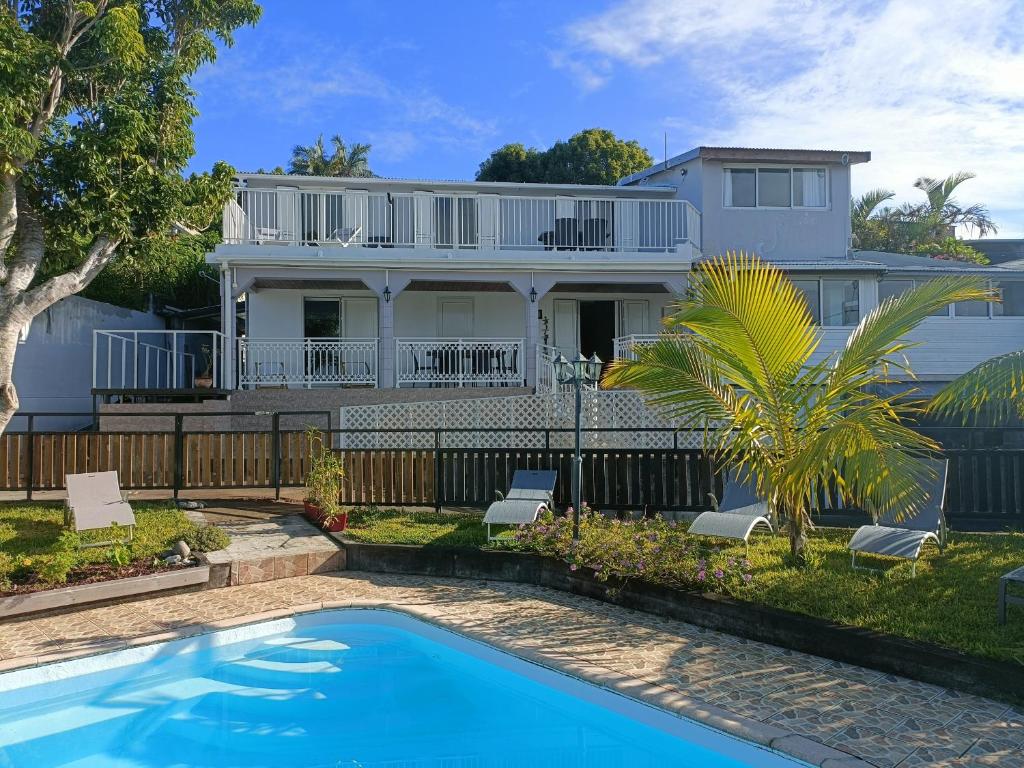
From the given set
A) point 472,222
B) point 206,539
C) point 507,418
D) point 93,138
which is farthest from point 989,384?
point 472,222

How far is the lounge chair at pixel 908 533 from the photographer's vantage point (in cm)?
691

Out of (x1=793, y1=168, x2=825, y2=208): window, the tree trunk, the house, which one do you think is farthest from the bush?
(x1=793, y1=168, x2=825, y2=208): window

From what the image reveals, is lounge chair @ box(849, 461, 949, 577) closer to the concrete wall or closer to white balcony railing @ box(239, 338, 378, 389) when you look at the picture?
white balcony railing @ box(239, 338, 378, 389)

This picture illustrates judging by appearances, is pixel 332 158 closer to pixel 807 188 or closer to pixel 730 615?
pixel 807 188

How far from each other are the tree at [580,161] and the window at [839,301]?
1826 cm

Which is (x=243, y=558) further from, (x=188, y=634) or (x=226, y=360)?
(x=226, y=360)

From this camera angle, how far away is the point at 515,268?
17359 mm

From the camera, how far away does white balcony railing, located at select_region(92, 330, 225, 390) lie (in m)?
16.1

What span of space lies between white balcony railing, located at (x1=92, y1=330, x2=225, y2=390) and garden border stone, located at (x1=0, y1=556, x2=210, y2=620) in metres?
8.65

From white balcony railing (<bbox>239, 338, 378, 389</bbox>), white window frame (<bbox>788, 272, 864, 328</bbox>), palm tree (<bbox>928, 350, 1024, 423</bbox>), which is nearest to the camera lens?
palm tree (<bbox>928, 350, 1024, 423</bbox>)

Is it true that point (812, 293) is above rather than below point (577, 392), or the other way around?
above

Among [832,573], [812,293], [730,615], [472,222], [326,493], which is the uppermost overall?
[472,222]

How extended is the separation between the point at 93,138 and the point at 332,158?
35441mm

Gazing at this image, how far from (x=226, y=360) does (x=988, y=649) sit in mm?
14858
